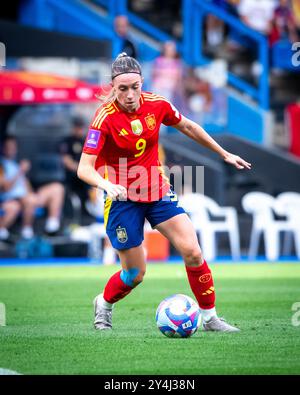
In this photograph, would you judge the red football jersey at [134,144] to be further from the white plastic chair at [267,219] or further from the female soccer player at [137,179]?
the white plastic chair at [267,219]

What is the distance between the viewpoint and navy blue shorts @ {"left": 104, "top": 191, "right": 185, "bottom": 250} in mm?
9430

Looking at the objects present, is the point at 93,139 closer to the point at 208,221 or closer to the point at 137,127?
the point at 137,127

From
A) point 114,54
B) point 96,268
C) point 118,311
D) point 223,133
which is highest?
point 114,54

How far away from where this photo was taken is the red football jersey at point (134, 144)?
930 centimetres

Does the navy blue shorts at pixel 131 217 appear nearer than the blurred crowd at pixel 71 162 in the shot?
Yes

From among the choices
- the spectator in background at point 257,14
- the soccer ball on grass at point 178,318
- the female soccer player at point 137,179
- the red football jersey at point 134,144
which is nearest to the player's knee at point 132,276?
the female soccer player at point 137,179

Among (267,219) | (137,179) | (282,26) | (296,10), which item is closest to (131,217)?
(137,179)

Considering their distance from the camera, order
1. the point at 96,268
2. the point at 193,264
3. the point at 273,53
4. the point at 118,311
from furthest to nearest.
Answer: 1. the point at 273,53
2. the point at 96,268
3. the point at 118,311
4. the point at 193,264

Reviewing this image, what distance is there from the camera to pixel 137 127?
938 centimetres

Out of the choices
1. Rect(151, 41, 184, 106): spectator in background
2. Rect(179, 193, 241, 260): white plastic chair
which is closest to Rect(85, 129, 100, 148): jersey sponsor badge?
Rect(179, 193, 241, 260): white plastic chair

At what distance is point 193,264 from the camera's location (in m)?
9.39

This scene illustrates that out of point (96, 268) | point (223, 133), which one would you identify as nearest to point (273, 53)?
point (223, 133)
